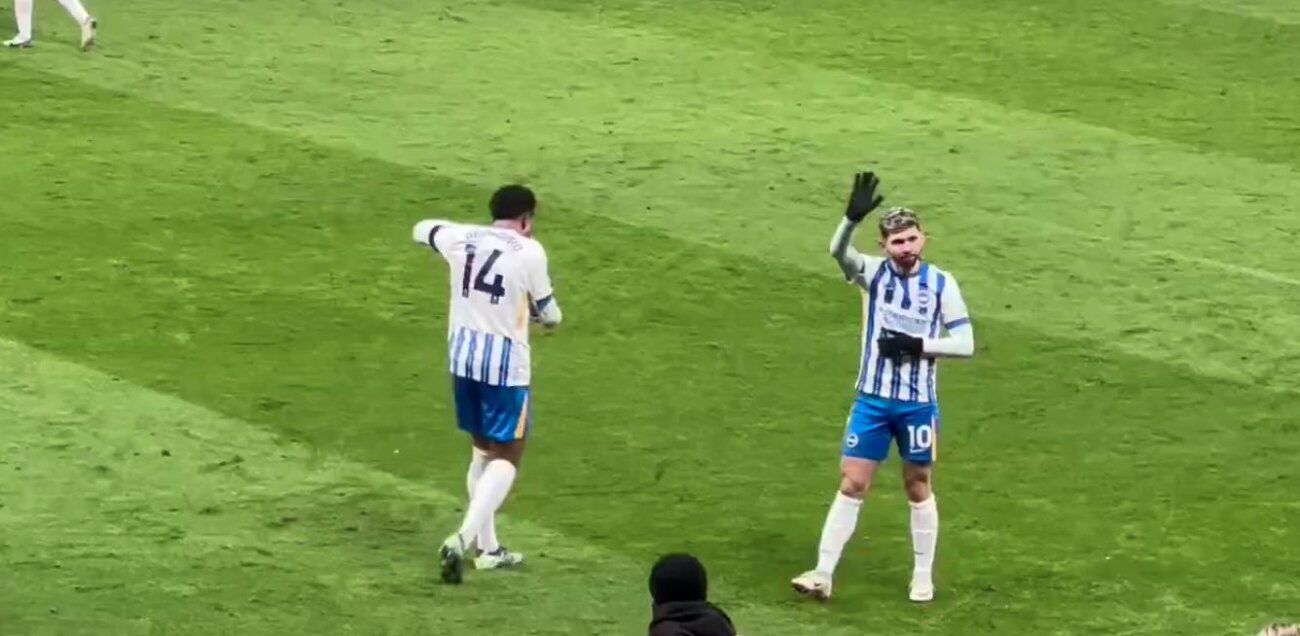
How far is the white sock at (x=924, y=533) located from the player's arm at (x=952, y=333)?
0.72 metres

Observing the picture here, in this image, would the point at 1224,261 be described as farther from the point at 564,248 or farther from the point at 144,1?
the point at 144,1

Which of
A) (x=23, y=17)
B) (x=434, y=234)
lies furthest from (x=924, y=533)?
(x=23, y=17)

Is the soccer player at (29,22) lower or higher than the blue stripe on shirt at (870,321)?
higher

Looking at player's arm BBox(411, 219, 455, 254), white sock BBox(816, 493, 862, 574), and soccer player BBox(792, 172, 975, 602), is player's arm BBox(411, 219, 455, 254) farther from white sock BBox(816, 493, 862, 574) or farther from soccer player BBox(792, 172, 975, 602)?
white sock BBox(816, 493, 862, 574)

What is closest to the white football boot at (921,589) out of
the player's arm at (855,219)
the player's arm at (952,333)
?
the player's arm at (952,333)

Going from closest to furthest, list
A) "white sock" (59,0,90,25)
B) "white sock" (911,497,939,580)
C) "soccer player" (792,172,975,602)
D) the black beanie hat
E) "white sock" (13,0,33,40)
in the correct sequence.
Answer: the black beanie hat
"soccer player" (792,172,975,602)
"white sock" (911,497,939,580)
"white sock" (59,0,90,25)
"white sock" (13,0,33,40)

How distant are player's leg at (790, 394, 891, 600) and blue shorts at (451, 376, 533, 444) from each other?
4.79 feet

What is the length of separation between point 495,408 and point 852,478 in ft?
5.37

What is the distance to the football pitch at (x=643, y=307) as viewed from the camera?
35.2 feet

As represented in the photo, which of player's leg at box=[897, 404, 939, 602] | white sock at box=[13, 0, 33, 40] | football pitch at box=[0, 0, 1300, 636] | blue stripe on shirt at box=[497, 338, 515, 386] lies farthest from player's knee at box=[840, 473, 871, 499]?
white sock at box=[13, 0, 33, 40]

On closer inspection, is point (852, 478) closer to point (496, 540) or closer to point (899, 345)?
point (899, 345)

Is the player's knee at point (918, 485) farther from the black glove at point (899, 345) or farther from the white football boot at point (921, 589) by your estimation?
the black glove at point (899, 345)

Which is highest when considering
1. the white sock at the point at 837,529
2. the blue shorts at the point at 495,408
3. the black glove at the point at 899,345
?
the black glove at the point at 899,345

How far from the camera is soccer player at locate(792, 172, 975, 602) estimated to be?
10.0 metres
